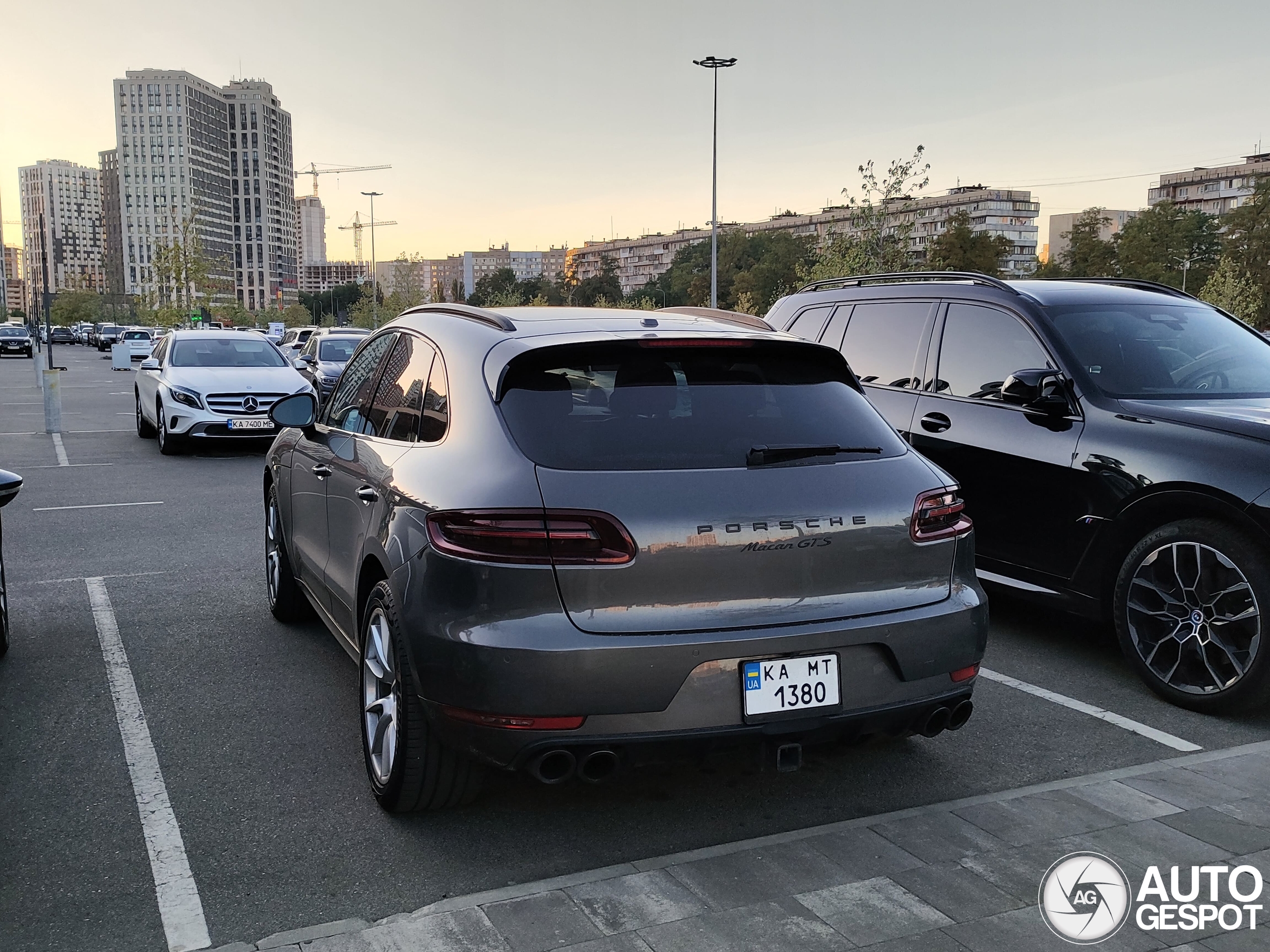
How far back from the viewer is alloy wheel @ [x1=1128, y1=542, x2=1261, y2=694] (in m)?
4.65

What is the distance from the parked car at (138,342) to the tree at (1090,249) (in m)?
83.1

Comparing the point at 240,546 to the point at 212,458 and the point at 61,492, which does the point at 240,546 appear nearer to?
the point at 61,492

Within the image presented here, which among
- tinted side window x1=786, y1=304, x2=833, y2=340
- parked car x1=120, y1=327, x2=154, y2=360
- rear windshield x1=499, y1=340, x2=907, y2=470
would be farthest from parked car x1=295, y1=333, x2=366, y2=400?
rear windshield x1=499, y1=340, x2=907, y2=470

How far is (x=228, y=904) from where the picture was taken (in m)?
3.10

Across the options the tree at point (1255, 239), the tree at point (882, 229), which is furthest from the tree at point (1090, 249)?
the tree at point (882, 229)

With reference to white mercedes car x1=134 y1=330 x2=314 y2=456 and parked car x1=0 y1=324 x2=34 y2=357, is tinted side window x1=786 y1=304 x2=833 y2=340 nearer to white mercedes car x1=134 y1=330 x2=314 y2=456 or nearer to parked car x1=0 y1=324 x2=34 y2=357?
white mercedes car x1=134 y1=330 x2=314 y2=456

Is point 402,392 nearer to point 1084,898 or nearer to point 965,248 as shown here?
point 1084,898

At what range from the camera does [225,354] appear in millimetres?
15984

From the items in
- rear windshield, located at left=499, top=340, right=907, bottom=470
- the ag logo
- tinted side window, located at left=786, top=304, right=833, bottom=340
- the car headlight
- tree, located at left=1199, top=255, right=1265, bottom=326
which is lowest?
the ag logo

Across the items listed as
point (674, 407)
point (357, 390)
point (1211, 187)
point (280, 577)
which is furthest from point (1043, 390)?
point (1211, 187)

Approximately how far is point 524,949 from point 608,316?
7.10 feet

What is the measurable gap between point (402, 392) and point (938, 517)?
79.8 inches

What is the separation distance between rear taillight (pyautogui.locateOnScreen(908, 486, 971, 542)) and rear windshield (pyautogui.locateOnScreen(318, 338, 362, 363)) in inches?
789

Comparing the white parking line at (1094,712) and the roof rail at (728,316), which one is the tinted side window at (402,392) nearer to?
the roof rail at (728,316)
